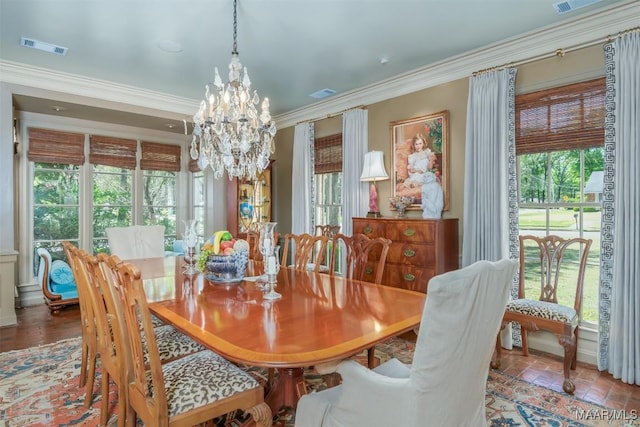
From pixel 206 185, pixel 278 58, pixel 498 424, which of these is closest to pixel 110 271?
pixel 498 424

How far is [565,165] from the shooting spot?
3.16 m

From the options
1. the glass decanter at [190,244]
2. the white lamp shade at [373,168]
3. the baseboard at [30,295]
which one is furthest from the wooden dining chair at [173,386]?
the baseboard at [30,295]

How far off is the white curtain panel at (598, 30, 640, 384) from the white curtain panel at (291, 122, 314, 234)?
355 centimetres

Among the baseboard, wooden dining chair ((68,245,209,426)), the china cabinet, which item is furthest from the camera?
the china cabinet

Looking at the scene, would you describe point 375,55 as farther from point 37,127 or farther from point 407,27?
point 37,127

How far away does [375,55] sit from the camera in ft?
11.8

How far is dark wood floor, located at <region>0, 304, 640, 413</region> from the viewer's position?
2.40 meters

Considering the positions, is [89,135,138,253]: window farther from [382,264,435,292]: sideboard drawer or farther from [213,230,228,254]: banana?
[382,264,435,292]: sideboard drawer

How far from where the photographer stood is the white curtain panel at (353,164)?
457cm

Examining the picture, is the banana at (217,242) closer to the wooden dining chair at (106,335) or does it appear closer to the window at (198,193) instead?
the wooden dining chair at (106,335)

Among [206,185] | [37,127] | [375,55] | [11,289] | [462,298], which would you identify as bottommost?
[11,289]

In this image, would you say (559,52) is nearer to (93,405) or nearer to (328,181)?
(328,181)

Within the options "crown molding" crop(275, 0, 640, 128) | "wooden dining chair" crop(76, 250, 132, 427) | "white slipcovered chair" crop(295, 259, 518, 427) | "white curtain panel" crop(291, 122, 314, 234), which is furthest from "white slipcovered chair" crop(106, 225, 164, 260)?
"white slipcovered chair" crop(295, 259, 518, 427)

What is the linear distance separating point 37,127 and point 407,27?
4.93 meters
